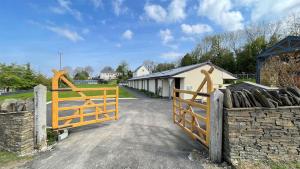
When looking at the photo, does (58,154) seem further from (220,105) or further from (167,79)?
(167,79)

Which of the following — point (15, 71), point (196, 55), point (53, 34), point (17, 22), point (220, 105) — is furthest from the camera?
point (196, 55)

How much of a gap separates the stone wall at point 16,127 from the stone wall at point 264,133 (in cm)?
481

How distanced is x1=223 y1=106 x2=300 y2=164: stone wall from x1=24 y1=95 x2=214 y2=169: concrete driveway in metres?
0.96

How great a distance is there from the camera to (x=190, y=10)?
12.6m

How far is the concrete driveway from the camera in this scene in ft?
12.1

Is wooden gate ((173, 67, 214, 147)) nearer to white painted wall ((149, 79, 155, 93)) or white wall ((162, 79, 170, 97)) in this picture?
white wall ((162, 79, 170, 97))

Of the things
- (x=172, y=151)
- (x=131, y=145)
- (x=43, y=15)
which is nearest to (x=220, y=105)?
(x=172, y=151)

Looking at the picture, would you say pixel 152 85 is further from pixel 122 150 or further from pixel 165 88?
pixel 122 150

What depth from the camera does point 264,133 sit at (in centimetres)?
347

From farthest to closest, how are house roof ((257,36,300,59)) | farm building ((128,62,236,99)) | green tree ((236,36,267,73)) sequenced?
green tree ((236,36,267,73))
farm building ((128,62,236,99))
house roof ((257,36,300,59))

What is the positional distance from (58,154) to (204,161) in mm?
3491

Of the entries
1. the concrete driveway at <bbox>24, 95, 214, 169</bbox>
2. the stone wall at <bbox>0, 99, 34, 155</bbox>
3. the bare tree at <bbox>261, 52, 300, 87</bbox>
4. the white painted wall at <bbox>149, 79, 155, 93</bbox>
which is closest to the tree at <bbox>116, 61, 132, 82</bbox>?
the white painted wall at <bbox>149, 79, 155, 93</bbox>

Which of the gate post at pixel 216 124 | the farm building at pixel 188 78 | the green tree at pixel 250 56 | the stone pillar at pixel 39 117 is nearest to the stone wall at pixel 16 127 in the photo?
the stone pillar at pixel 39 117

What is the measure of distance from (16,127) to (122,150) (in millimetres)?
2678
